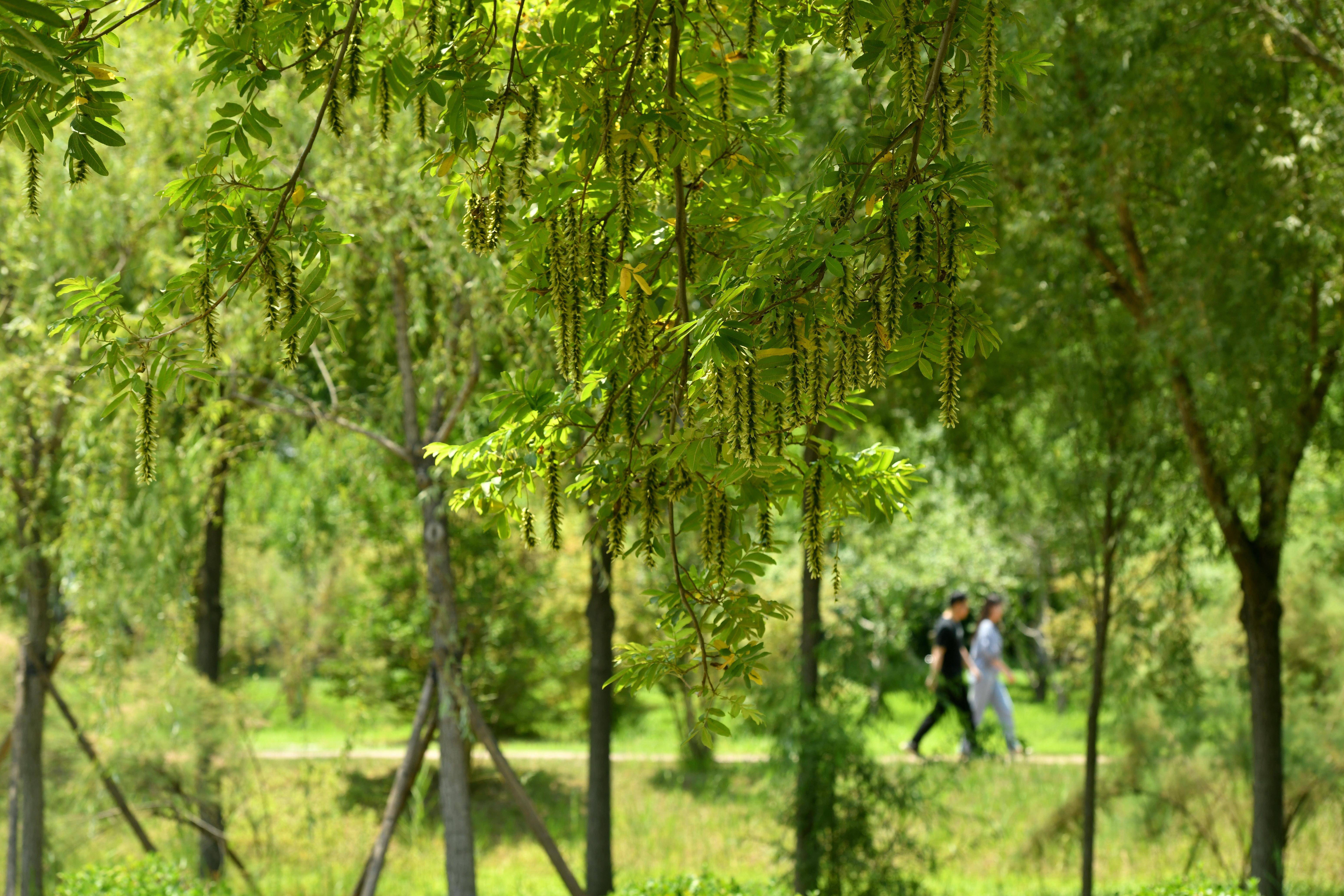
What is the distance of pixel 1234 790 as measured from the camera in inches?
338

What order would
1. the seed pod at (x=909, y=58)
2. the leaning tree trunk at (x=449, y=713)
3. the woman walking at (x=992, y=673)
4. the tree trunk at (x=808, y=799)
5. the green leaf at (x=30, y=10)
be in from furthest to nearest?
the woman walking at (x=992, y=673)
the tree trunk at (x=808, y=799)
the leaning tree trunk at (x=449, y=713)
the seed pod at (x=909, y=58)
the green leaf at (x=30, y=10)

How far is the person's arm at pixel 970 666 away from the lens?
8375 mm

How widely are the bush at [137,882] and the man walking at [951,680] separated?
450cm

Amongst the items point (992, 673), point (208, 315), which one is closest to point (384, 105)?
point (208, 315)

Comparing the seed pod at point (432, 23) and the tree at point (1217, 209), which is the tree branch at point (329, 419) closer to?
the tree at point (1217, 209)

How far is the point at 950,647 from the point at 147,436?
24.0ft

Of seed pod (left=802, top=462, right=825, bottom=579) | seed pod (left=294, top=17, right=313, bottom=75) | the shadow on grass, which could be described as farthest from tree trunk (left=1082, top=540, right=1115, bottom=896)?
seed pod (left=294, top=17, right=313, bottom=75)

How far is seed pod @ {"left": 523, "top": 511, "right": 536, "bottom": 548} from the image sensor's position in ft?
7.47

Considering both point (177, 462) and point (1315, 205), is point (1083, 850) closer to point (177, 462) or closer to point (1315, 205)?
point (1315, 205)

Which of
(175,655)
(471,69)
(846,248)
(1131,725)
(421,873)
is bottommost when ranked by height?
(421,873)

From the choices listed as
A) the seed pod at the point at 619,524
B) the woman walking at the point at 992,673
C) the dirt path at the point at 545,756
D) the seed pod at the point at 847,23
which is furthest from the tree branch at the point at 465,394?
the dirt path at the point at 545,756

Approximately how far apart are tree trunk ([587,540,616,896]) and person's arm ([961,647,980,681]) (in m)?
2.61

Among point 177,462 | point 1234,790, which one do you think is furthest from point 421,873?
point 1234,790

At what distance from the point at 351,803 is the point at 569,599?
289cm
